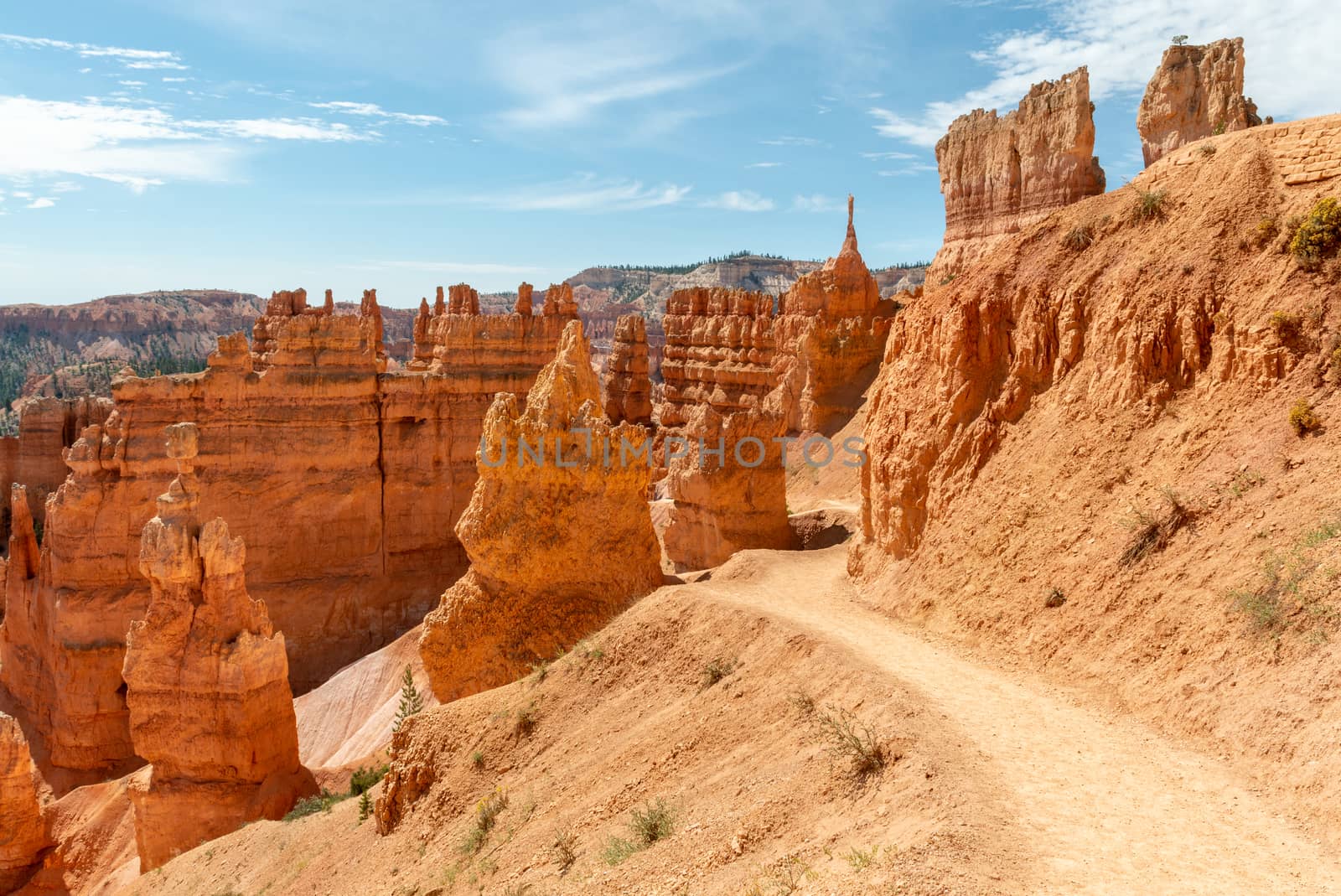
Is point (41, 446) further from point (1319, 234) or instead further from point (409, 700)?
point (1319, 234)

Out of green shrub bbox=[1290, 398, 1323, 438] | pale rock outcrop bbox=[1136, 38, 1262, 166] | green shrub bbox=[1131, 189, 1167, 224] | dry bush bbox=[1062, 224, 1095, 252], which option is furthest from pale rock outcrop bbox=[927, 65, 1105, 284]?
green shrub bbox=[1290, 398, 1323, 438]

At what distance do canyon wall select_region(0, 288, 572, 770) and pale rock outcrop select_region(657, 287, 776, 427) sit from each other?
17.0m

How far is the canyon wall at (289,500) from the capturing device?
28.5m

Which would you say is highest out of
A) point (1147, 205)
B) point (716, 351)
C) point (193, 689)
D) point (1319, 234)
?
point (1147, 205)

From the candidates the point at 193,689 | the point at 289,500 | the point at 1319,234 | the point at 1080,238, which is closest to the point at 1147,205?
the point at 1080,238

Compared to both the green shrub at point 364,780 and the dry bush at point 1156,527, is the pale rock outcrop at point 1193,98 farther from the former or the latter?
the green shrub at point 364,780

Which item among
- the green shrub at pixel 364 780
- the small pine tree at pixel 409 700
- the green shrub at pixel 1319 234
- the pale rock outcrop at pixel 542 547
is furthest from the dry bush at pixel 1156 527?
the green shrub at pixel 364 780

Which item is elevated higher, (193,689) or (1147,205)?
(1147,205)

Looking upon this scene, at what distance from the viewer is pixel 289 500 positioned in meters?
31.4

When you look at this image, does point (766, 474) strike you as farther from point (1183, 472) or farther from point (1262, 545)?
point (1262, 545)

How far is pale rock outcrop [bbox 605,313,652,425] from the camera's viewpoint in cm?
5188

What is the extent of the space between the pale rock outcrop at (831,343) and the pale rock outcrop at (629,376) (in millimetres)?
8662

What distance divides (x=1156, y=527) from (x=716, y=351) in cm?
4071

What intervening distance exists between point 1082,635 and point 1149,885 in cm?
571
